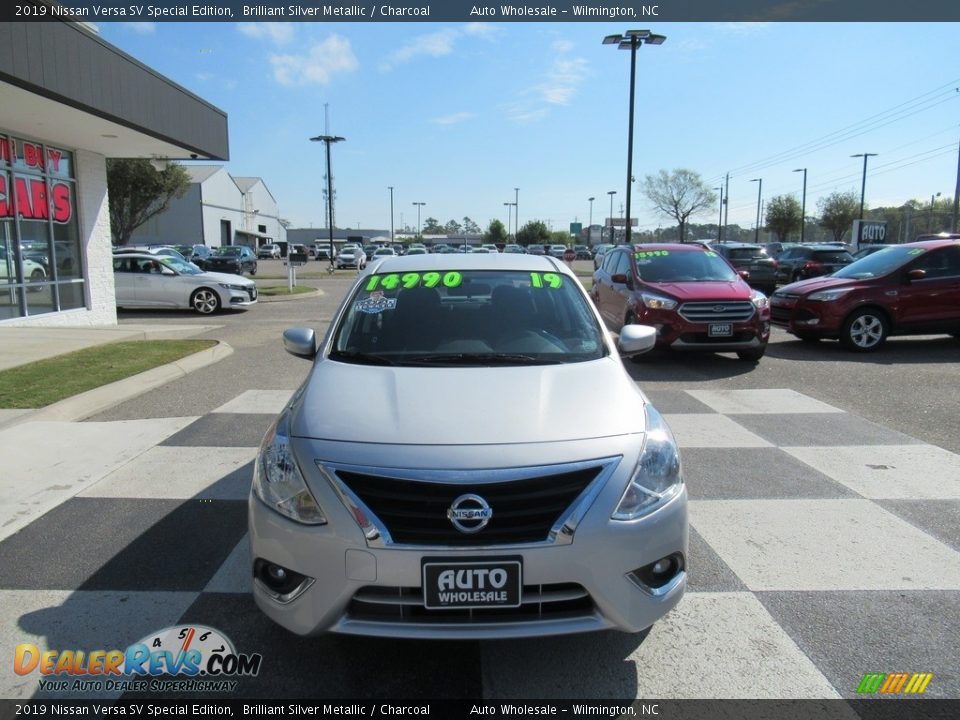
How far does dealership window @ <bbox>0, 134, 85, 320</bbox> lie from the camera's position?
40.1ft

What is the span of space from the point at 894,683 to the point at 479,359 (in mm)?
2301

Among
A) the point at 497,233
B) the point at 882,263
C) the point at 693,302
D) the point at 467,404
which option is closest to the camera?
the point at 467,404

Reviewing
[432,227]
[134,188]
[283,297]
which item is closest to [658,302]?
[283,297]

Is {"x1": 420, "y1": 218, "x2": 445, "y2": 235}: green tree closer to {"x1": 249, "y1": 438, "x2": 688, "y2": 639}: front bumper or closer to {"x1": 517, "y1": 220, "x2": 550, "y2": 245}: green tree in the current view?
{"x1": 517, "y1": 220, "x2": 550, "y2": 245}: green tree

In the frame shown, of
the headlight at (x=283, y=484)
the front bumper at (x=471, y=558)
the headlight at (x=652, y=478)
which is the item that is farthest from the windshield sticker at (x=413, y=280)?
the front bumper at (x=471, y=558)

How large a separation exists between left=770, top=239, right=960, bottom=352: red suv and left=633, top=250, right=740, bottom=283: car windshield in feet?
5.74

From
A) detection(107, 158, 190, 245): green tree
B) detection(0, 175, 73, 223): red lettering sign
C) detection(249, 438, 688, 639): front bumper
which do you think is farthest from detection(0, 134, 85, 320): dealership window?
detection(107, 158, 190, 245): green tree

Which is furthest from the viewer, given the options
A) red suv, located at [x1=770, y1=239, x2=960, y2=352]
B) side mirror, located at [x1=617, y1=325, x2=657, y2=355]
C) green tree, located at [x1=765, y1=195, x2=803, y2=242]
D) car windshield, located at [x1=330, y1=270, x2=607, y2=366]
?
green tree, located at [x1=765, y1=195, x2=803, y2=242]

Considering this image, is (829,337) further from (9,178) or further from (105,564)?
(9,178)

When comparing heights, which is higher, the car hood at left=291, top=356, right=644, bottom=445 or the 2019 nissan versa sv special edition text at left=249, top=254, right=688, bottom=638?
the car hood at left=291, top=356, right=644, bottom=445

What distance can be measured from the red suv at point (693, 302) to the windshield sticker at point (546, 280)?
5.39 meters

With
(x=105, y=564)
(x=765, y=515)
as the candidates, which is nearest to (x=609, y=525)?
(x=765, y=515)

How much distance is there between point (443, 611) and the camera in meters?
2.52

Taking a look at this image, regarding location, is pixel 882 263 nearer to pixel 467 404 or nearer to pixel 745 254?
pixel 467 404
